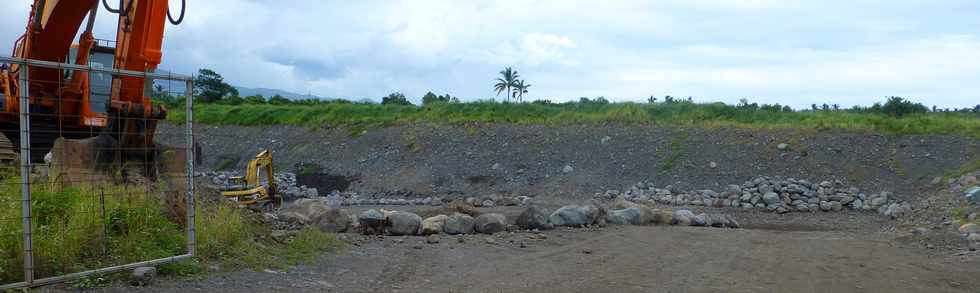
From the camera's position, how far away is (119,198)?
8.06 m

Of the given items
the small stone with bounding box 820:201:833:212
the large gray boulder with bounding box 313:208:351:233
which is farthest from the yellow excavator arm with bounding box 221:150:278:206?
the small stone with bounding box 820:201:833:212

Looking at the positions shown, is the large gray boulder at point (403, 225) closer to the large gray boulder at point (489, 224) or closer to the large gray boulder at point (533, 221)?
the large gray boulder at point (489, 224)

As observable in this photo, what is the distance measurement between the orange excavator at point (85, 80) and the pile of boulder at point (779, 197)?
15.1 metres

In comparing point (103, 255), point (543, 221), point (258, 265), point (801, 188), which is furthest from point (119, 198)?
point (801, 188)

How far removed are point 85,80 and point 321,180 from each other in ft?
57.9

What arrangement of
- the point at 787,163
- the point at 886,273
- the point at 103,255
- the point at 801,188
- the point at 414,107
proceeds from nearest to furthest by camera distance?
the point at 103,255, the point at 886,273, the point at 801,188, the point at 787,163, the point at 414,107

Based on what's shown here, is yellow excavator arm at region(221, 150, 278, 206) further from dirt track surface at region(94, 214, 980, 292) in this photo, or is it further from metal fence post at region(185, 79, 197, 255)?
metal fence post at region(185, 79, 197, 255)

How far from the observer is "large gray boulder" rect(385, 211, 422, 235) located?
12.5 meters

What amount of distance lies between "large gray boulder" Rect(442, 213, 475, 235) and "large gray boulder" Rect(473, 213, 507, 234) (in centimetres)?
12

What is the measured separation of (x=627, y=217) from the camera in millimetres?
15812

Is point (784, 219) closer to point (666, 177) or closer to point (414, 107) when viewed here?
point (666, 177)

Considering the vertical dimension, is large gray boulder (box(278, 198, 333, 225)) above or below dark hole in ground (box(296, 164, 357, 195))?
above

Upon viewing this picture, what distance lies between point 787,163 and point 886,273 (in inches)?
603

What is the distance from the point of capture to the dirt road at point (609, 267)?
28.4ft
